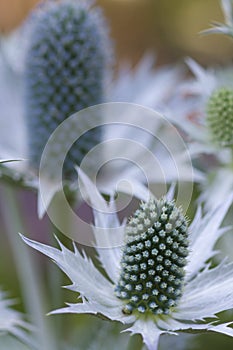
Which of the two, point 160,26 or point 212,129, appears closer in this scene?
point 212,129

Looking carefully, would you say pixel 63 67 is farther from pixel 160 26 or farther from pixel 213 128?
pixel 160 26

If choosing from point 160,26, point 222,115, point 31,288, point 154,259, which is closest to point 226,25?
point 222,115

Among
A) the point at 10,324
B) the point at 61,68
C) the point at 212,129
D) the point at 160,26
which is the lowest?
the point at 10,324

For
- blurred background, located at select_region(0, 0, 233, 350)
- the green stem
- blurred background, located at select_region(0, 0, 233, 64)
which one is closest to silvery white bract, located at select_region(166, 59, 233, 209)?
the green stem

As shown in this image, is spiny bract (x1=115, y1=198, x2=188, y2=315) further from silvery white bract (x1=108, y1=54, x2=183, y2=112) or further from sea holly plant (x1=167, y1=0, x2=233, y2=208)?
silvery white bract (x1=108, y1=54, x2=183, y2=112)

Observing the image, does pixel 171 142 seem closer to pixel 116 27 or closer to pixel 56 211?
pixel 56 211

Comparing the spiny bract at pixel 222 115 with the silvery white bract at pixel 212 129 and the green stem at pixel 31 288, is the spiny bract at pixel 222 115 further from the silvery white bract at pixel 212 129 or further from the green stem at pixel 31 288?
the green stem at pixel 31 288

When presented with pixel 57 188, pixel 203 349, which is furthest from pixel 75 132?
pixel 203 349
